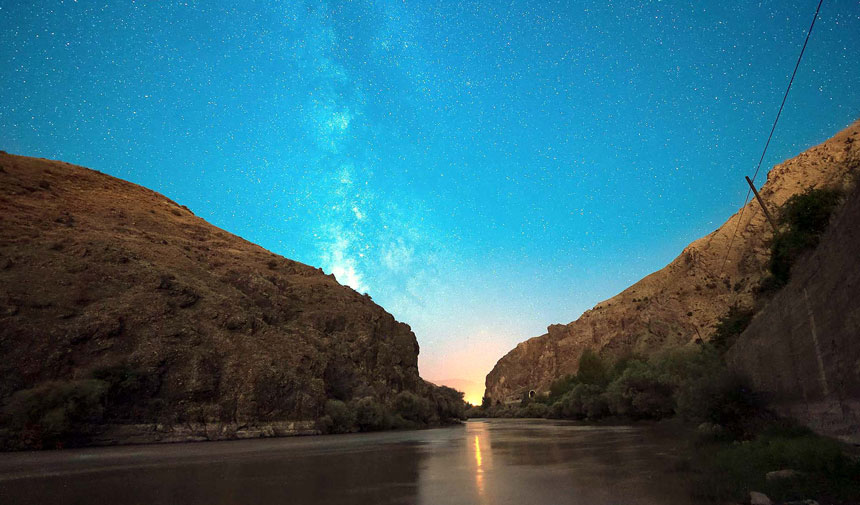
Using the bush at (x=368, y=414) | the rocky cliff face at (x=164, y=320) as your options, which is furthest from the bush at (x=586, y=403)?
the bush at (x=368, y=414)

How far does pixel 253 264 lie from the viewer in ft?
203

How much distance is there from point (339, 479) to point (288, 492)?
2.43m

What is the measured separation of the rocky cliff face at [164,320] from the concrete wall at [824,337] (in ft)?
121

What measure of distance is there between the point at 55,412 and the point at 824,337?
118 ft

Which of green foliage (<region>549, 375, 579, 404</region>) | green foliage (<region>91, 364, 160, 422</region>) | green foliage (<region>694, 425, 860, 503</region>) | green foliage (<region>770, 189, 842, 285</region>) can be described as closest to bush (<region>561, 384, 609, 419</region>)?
green foliage (<region>549, 375, 579, 404</region>)

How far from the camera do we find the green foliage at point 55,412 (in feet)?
82.8

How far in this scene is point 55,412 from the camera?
2616cm

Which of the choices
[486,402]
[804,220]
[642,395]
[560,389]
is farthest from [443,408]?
[486,402]

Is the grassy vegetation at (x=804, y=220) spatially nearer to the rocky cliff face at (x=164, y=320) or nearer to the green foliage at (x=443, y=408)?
the rocky cliff face at (x=164, y=320)

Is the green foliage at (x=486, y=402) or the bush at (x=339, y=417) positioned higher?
the bush at (x=339, y=417)

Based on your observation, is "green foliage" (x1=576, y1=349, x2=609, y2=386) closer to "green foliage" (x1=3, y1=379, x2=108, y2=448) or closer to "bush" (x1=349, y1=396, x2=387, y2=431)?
"bush" (x1=349, y1=396, x2=387, y2=431)

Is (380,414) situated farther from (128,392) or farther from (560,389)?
(560,389)

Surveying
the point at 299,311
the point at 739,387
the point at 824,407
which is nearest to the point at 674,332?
the point at 299,311

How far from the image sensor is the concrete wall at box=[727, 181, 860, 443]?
9.91m
